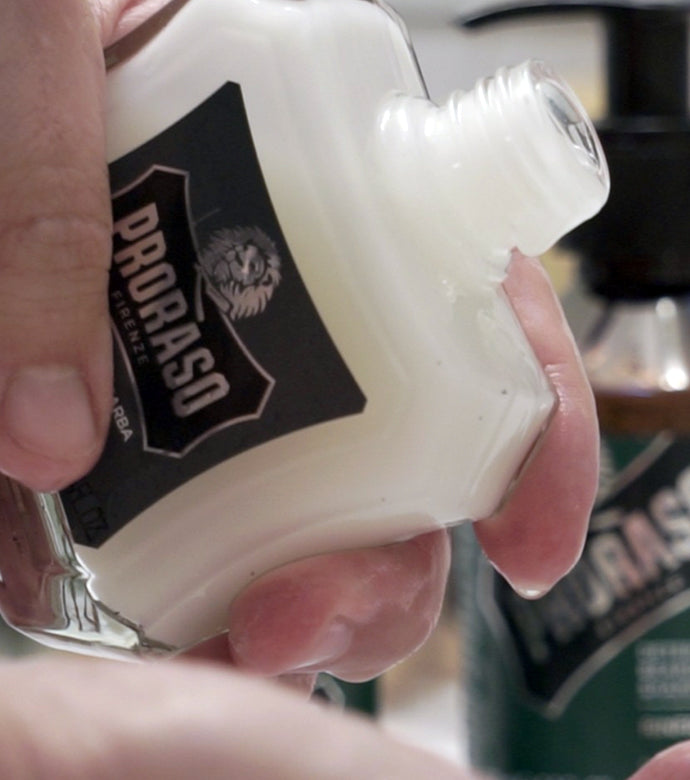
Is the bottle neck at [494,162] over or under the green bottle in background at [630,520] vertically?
over

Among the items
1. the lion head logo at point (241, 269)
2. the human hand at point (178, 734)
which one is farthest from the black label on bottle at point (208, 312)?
the human hand at point (178, 734)

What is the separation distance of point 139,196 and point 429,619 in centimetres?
13

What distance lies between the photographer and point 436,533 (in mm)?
303

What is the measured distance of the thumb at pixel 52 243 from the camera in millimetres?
250

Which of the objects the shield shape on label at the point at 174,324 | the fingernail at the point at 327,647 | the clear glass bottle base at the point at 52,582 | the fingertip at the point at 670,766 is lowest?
the fingertip at the point at 670,766

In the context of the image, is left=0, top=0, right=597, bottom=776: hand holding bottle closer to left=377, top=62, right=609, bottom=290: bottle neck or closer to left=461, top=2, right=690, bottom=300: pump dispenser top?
left=377, top=62, right=609, bottom=290: bottle neck

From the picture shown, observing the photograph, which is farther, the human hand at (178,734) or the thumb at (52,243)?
the thumb at (52,243)

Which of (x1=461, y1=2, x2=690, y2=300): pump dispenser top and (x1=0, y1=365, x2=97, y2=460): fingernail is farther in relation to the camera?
(x1=461, y1=2, x2=690, y2=300): pump dispenser top

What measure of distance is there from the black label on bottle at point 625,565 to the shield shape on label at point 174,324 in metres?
0.23

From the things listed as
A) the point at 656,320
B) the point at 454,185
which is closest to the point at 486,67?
the point at 656,320

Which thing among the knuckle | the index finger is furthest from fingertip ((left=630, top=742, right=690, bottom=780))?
the knuckle

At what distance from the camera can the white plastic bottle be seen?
0.80 feet

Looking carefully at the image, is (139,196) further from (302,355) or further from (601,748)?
(601,748)

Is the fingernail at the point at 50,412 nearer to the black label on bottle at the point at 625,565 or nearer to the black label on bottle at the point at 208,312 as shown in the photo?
the black label on bottle at the point at 208,312
